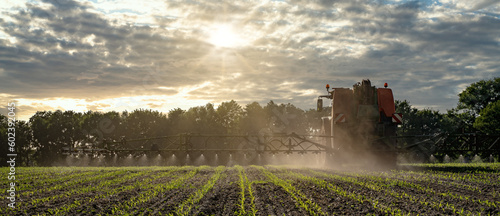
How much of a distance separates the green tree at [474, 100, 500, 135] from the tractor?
34562 mm

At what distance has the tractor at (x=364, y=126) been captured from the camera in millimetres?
20547

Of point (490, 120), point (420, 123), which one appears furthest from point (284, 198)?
point (420, 123)

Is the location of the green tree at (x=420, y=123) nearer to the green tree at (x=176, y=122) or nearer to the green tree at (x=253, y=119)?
the green tree at (x=253, y=119)

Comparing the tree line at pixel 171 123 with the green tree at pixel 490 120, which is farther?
the tree line at pixel 171 123

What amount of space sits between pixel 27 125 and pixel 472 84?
73615 mm

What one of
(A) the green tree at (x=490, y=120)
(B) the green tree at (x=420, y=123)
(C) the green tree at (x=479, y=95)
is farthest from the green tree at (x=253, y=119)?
(A) the green tree at (x=490, y=120)

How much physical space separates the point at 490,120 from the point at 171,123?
2238 inches

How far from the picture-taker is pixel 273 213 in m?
9.42

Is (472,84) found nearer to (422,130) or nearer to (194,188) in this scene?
(422,130)

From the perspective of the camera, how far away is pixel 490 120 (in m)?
50.0

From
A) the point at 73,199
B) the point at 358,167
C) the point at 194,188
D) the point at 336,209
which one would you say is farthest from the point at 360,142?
the point at 73,199

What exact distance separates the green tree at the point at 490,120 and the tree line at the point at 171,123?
25.3ft

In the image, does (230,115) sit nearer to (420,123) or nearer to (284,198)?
(420,123)

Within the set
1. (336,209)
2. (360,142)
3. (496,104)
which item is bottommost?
(336,209)
